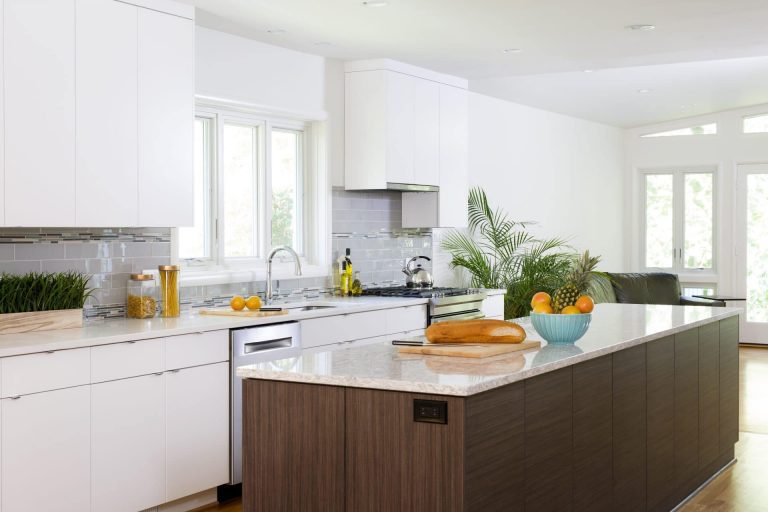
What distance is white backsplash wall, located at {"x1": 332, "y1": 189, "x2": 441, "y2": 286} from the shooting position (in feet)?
22.4

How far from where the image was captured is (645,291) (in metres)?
9.65

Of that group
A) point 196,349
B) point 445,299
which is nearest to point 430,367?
point 196,349

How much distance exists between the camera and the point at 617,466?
12.8 feet

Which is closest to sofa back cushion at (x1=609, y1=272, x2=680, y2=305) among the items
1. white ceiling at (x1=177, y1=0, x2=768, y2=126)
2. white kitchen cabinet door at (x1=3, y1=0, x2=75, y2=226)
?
white ceiling at (x1=177, y1=0, x2=768, y2=126)

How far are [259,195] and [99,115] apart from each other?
1874mm

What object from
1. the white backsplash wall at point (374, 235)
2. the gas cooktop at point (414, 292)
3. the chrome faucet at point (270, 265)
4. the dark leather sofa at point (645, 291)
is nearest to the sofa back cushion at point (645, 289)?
the dark leather sofa at point (645, 291)

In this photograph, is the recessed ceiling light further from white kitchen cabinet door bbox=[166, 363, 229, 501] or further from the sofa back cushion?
the sofa back cushion

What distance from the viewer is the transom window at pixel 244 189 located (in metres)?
5.80

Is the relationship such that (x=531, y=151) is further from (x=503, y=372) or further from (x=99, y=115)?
(x=503, y=372)

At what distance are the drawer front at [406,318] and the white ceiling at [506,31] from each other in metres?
1.75

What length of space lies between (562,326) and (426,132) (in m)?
3.42

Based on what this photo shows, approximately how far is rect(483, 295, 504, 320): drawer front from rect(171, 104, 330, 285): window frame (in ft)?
4.62

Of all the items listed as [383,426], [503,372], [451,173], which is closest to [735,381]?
[451,173]

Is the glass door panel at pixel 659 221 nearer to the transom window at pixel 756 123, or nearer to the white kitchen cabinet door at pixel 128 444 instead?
the transom window at pixel 756 123
